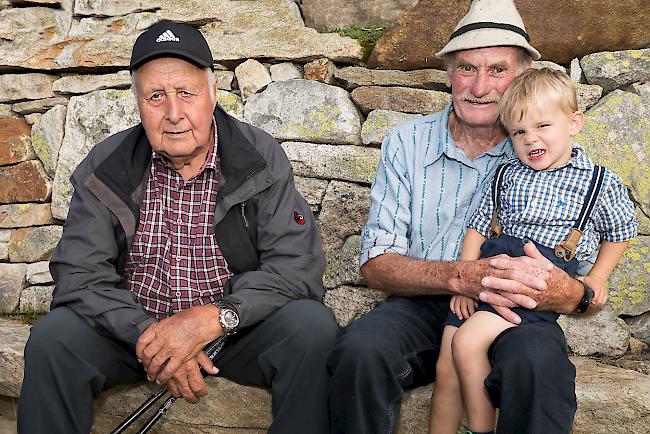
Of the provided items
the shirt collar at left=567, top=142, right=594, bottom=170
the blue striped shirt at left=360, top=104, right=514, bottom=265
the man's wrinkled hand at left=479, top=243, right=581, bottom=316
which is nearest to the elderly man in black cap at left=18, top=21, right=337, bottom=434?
the blue striped shirt at left=360, top=104, right=514, bottom=265

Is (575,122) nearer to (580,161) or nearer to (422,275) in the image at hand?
(580,161)

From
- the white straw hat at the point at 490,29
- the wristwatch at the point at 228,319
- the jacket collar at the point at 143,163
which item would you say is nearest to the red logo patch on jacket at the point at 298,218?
the jacket collar at the point at 143,163

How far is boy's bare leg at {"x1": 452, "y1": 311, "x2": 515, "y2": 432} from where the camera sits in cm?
280

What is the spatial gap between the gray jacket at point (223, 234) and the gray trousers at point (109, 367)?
3.3 inches

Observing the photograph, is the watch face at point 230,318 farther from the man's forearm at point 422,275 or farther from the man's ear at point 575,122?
the man's ear at point 575,122

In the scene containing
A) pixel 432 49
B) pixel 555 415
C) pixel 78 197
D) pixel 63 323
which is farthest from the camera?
pixel 432 49

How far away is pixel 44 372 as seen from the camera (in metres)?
2.91

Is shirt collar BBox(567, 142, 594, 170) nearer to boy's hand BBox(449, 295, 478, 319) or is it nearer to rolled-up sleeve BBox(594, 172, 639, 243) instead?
rolled-up sleeve BBox(594, 172, 639, 243)

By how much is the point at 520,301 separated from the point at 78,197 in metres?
1.79

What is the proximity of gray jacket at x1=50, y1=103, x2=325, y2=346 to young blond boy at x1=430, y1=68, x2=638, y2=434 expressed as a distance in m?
0.66

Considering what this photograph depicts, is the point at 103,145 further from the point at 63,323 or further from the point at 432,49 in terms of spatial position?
the point at 432,49

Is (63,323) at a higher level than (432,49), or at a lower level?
lower

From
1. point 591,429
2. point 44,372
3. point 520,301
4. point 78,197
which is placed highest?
point 78,197

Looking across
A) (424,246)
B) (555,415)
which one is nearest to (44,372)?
(424,246)
